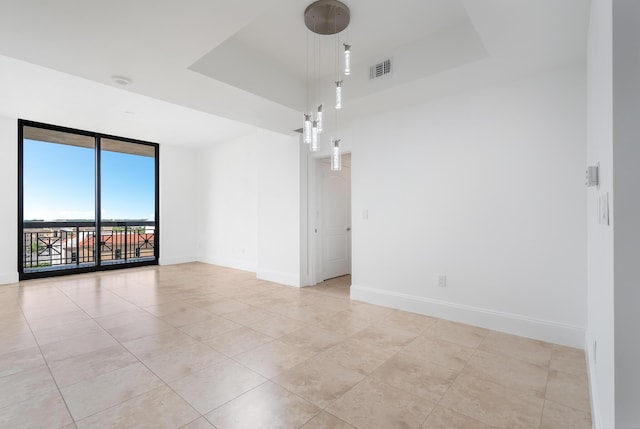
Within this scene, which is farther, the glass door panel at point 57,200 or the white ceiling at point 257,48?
the glass door panel at point 57,200

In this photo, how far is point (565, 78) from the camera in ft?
9.07

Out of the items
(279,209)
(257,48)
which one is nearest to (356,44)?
(257,48)

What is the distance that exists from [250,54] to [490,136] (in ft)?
8.82

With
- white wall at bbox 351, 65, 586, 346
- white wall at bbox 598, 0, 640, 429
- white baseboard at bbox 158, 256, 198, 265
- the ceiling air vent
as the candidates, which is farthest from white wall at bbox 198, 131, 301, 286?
white wall at bbox 598, 0, 640, 429

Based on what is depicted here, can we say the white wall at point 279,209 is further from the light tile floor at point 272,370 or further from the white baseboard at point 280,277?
the light tile floor at point 272,370

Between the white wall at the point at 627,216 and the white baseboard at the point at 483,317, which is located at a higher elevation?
the white wall at the point at 627,216

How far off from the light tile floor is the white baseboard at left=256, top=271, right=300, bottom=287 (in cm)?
111

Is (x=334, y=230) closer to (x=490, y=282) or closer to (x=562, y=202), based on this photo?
(x=490, y=282)

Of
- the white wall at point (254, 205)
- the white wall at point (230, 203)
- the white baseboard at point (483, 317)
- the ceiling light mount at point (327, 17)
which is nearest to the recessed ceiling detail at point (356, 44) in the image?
the ceiling light mount at point (327, 17)

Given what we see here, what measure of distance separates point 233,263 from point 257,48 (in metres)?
4.80

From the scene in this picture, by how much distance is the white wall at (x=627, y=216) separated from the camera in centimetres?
102

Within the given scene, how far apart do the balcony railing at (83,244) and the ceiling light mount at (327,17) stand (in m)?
6.18

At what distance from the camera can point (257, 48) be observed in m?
3.26

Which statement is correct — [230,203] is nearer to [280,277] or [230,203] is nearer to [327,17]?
[280,277]
